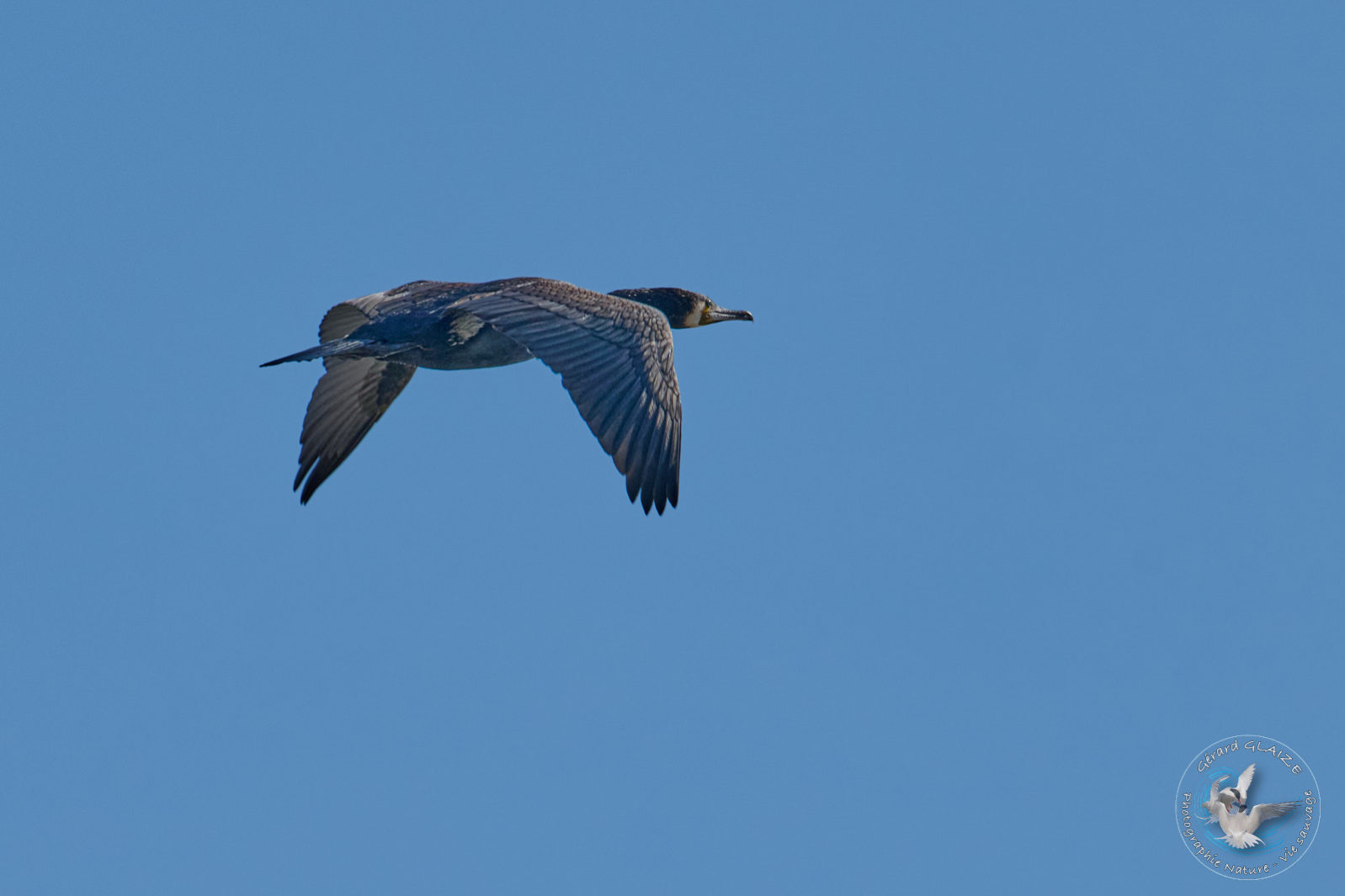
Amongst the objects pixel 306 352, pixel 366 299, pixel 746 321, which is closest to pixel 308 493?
pixel 366 299

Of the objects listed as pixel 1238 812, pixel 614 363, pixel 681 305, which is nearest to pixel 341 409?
pixel 681 305

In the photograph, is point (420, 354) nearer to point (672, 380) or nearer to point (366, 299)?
point (366, 299)

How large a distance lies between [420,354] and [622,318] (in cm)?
206

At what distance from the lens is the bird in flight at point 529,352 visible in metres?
10.9

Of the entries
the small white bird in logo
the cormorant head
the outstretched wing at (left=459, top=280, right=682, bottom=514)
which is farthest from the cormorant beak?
the small white bird in logo

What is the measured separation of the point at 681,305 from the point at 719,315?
0.48 metres

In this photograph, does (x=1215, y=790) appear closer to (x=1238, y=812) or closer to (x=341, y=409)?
(x=1238, y=812)

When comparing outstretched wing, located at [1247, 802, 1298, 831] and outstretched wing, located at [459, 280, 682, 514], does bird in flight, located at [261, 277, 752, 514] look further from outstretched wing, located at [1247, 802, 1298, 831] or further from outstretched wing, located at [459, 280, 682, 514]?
outstretched wing, located at [1247, 802, 1298, 831]

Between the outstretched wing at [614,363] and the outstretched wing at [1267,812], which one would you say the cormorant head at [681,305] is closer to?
the outstretched wing at [614,363]

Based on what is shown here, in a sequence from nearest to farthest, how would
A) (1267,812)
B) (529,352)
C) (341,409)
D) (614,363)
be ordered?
(614,363)
(529,352)
(1267,812)
(341,409)

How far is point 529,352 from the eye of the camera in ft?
39.0

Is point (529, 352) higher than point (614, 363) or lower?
higher

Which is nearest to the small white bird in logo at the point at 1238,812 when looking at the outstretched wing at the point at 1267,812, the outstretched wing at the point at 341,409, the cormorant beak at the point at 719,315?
the outstretched wing at the point at 1267,812

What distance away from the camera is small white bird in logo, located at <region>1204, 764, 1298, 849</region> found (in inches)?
532
